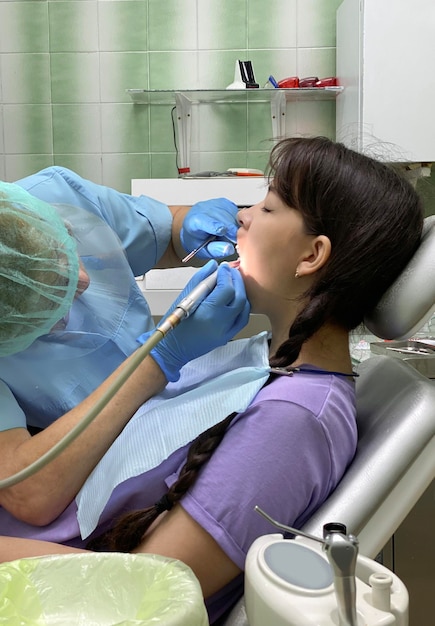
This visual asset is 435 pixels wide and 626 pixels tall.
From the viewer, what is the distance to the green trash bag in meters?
0.71

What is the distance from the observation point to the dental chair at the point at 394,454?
996 mm

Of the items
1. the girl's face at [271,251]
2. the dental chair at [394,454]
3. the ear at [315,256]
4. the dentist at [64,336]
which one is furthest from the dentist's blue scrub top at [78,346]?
the dental chair at [394,454]

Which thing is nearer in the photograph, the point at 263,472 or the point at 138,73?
the point at 263,472

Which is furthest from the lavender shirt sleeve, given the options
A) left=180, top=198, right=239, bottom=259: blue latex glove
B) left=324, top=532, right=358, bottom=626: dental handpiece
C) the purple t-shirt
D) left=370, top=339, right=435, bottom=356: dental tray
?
left=370, top=339, right=435, bottom=356: dental tray

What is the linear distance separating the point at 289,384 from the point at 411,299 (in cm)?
26

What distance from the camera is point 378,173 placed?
1.26 m

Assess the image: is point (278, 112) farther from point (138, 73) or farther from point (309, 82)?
point (138, 73)

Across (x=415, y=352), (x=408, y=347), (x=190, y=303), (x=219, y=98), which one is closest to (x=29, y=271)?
(x=190, y=303)

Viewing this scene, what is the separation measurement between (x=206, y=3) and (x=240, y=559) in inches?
116

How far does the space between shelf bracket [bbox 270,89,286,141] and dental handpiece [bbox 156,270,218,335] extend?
2139 mm

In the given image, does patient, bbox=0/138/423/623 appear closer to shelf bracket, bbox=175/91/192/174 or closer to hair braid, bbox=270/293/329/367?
hair braid, bbox=270/293/329/367

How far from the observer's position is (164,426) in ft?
3.76

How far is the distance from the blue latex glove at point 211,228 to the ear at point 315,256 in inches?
11.1

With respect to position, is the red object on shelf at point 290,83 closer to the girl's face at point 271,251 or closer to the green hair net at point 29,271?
the girl's face at point 271,251
